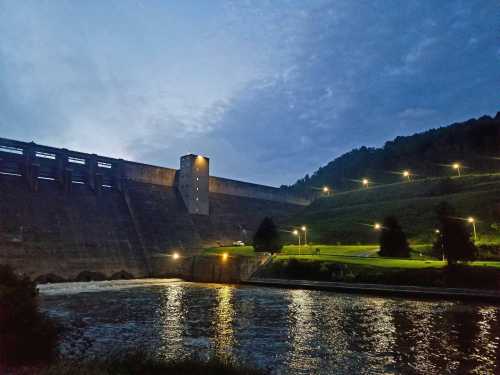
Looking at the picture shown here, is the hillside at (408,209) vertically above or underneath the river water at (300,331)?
above

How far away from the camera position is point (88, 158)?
64625mm

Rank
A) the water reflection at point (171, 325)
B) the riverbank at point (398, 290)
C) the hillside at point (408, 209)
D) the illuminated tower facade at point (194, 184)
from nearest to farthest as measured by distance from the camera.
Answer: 1. the water reflection at point (171, 325)
2. the riverbank at point (398, 290)
3. the hillside at point (408, 209)
4. the illuminated tower facade at point (194, 184)

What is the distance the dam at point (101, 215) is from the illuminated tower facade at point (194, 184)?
0.69ft

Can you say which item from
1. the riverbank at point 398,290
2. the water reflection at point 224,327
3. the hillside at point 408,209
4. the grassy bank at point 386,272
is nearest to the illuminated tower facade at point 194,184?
the hillside at point 408,209

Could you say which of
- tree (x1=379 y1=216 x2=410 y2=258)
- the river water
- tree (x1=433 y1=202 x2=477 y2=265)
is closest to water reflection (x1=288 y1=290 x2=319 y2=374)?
the river water

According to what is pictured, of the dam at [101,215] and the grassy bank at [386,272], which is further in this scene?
the dam at [101,215]

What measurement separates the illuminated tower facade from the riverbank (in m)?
36.7

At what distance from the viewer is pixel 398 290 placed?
33.7 m

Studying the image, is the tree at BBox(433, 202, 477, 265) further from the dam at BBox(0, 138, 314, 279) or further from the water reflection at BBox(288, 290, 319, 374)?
the dam at BBox(0, 138, 314, 279)

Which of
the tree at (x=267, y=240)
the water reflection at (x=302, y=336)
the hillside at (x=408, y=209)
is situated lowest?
the water reflection at (x=302, y=336)

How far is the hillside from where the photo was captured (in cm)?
6444

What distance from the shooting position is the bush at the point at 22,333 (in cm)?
1223

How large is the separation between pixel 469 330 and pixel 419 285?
15792mm

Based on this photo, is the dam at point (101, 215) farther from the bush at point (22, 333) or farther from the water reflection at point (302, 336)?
the bush at point (22, 333)
